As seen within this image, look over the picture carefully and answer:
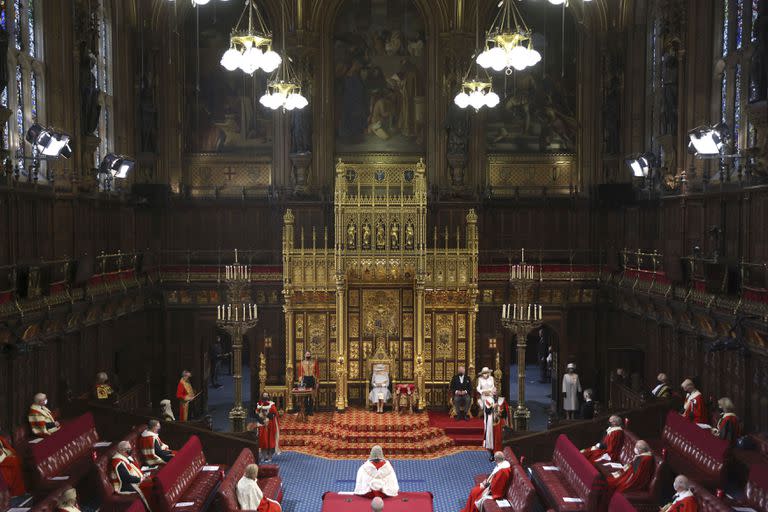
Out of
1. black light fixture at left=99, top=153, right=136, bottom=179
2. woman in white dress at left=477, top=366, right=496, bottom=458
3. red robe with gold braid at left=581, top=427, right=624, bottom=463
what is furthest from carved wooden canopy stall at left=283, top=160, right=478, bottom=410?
red robe with gold braid at left=581, top=427, right=624, bottom=463

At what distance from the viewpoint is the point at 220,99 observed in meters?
26.0

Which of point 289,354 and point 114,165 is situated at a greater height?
point 114,165

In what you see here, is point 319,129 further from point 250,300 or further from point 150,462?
point 150,462

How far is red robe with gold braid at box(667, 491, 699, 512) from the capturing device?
11.1 metres

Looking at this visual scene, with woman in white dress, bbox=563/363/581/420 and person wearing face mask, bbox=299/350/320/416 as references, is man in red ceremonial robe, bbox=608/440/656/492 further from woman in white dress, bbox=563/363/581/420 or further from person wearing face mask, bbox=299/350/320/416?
person wearing face mask, bbox=299/350/320/416

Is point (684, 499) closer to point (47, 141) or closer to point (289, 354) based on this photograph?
point (47, 141)

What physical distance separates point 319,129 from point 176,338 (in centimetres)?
785

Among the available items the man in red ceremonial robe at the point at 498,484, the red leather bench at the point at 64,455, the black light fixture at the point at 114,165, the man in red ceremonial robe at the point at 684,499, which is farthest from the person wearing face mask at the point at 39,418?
the man in red ceremonial robe at the point at 684,499

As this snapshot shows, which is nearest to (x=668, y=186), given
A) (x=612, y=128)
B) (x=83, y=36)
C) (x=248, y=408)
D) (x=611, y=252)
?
(x=611, y=252)

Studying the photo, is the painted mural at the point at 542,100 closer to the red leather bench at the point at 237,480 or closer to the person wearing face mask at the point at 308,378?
the person wearing face mask at the point at 308,378

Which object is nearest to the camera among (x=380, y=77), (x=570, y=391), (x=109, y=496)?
(x=109, y=496)

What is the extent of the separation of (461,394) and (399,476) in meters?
4.27

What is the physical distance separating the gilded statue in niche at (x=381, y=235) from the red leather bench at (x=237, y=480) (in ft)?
27.1

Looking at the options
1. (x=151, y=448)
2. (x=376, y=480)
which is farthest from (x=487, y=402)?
(x=151, y=448)
